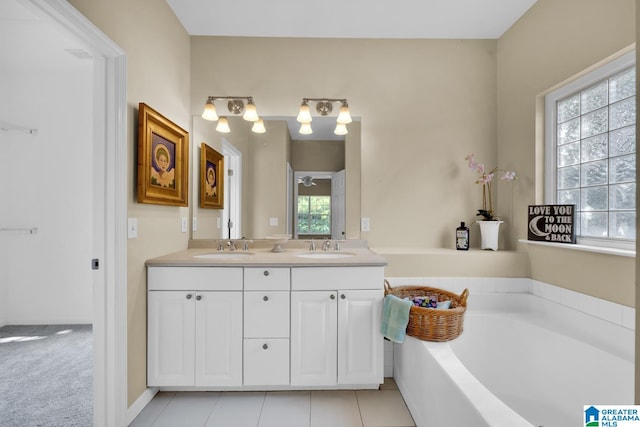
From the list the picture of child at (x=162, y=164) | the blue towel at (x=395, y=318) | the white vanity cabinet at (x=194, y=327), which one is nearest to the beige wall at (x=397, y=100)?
the picture of child at (x=162, y=164)

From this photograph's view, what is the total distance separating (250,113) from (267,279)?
1344 mm

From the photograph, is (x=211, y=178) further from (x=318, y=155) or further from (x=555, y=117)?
(x=555, y=117)

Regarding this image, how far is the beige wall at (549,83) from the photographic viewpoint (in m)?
1.63

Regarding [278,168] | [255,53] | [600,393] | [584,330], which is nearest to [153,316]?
[278,168]

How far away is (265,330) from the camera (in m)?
1.92

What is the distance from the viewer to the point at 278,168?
2.57 meters

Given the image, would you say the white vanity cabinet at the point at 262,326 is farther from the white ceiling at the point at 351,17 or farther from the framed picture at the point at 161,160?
the white ceiling at the point at 351,17

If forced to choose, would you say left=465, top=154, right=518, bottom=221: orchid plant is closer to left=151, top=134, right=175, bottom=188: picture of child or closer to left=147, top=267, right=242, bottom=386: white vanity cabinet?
left=147, top=267, right=242, bottom=386: white vanity cabinet

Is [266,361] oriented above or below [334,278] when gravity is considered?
below

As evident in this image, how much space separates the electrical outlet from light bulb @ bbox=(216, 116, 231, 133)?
1100 mm

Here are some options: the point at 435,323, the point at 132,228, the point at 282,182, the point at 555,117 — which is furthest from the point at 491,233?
the point at 132,228

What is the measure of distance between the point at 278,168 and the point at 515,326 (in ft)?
6.62

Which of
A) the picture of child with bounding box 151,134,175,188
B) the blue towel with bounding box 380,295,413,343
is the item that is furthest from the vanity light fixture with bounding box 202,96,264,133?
the blue towel with bounding box 380,295,413,343

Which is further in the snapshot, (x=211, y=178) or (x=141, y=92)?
(x=211, y=178)
